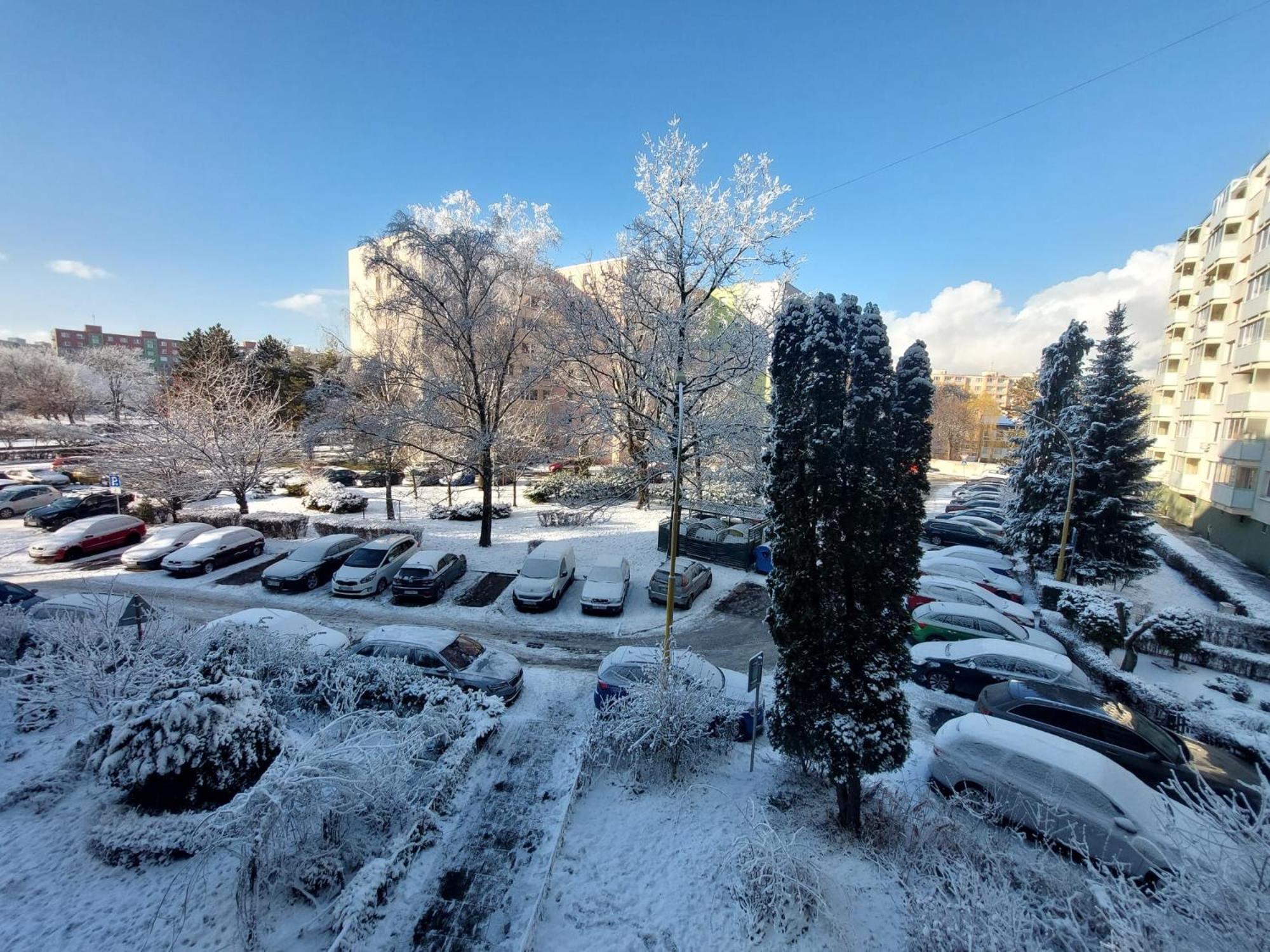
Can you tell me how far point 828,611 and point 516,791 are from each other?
16.0ft

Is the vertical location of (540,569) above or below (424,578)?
above

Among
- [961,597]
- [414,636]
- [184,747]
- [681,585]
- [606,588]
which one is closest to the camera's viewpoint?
[184,747]

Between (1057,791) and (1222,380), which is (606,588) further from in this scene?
(1222,380)

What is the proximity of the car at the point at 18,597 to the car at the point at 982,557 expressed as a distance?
78.8ft

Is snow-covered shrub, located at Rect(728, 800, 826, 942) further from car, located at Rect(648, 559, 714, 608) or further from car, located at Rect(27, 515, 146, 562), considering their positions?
car, located at Rect(27, 515, 146, 562)

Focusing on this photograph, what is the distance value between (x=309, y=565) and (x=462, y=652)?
809 cm

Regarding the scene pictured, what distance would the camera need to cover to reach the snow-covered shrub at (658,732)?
25.3 feet

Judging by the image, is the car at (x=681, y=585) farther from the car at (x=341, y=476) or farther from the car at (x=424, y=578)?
the car at (x=341, y=476)

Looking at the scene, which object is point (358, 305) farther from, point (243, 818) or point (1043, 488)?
point (1043, 488)

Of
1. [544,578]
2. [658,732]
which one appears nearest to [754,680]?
[658,732]

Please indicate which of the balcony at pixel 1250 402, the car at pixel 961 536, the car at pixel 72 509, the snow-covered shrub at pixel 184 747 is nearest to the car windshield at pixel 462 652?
the snow-covered shrub at pixel 184 747

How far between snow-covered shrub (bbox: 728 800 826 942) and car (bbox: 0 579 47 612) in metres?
14.5

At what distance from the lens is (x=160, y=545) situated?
658 inches

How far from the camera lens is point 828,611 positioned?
6.61 meters
